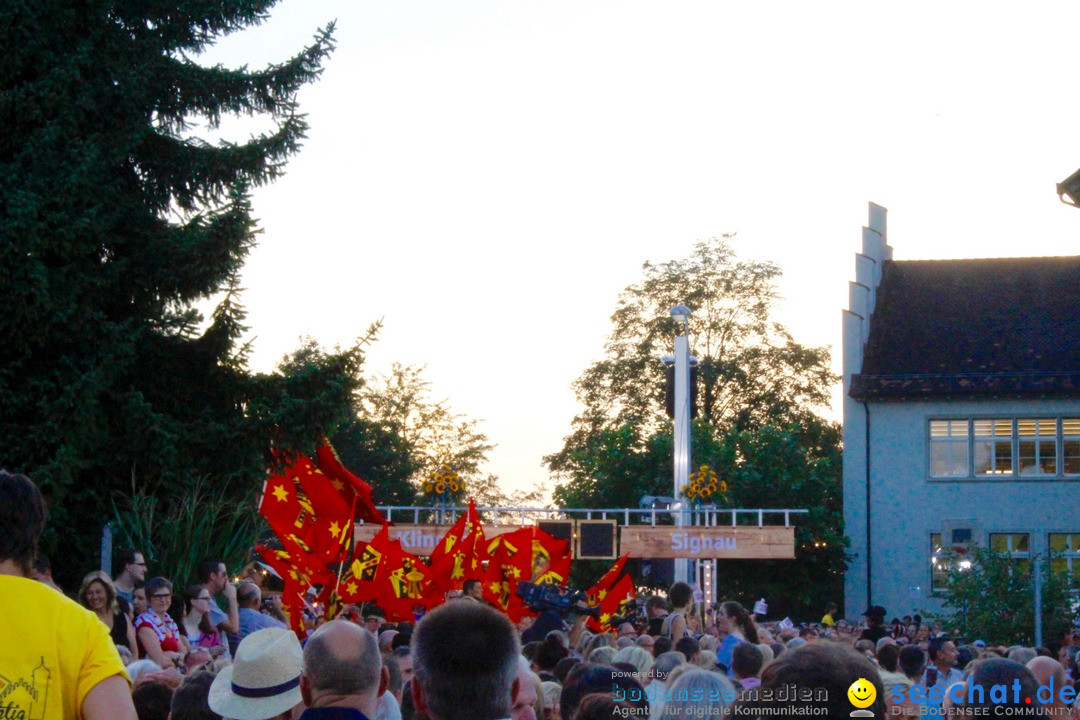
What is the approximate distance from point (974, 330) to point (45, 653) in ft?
130

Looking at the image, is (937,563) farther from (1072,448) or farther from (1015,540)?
(1072,448)

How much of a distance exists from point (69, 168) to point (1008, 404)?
28994mm

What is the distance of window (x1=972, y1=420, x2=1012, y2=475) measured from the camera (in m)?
38.0

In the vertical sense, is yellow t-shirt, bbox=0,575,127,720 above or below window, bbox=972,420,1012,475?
below

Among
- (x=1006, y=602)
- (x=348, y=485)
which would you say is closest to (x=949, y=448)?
(x=1006, y=602)

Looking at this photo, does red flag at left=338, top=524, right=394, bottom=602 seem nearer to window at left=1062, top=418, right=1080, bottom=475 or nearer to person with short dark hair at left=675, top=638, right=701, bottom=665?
person with short dark hair at left=675, top=638, right=701, bottom=665

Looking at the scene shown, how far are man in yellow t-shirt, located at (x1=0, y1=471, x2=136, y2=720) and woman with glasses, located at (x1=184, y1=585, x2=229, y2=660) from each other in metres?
5.93

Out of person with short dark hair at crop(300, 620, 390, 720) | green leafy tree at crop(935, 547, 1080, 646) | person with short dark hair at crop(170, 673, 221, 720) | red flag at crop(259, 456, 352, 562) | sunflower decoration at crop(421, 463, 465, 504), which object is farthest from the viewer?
green leafy tree at crop(935, 547, 1080, 646)

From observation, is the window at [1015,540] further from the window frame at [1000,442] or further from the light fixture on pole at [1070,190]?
the light fixture on pole at [1070,190]

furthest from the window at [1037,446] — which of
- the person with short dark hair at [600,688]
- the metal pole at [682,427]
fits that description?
the person with short dark hair at [600,688]

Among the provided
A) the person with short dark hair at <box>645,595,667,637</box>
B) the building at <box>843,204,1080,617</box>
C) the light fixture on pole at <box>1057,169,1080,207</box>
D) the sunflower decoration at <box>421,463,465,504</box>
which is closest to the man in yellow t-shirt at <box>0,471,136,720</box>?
the person with short dark hair at <box>645,595,667,637</box>

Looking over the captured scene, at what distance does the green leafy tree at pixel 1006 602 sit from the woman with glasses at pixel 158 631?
15.9 metres

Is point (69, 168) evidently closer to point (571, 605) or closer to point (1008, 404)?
point (571, 605)

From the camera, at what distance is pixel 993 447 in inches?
1501
